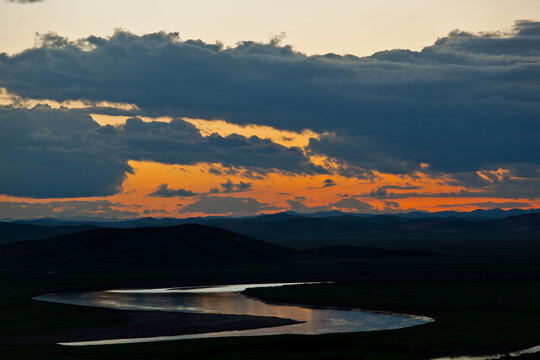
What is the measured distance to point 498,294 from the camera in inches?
Result: 4328

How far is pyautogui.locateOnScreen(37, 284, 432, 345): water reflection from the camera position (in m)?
82.4

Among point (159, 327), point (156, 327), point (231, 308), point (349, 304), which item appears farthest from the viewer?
point (349, 304)

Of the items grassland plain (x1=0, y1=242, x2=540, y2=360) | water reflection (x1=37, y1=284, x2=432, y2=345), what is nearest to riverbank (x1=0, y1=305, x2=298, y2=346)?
grassland plain (x1=0, y1=242, x2=540, y2=360)

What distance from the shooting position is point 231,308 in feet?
338

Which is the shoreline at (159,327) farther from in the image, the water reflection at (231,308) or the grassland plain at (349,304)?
the grassland plain at (349,304)

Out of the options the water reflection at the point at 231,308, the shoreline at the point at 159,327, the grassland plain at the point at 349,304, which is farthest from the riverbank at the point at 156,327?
the water reflection at the point at 231,308

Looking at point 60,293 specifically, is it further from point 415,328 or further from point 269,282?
point 415,328

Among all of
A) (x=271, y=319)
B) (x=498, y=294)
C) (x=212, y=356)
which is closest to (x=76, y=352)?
(x=212, y=356)

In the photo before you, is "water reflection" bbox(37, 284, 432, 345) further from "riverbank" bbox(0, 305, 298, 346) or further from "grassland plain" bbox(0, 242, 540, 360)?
"grassland plain" bbox(0, 242, 540, 360)

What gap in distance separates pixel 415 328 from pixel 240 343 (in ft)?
64.5

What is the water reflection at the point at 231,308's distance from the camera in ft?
270

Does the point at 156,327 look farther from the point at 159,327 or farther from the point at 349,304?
the point at 349,304

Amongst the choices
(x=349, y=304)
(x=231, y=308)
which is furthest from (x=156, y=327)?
(x=349, y=304)

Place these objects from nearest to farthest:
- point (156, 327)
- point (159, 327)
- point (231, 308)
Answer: point (159, 327) < point (156, 327) < point (231, 308)
